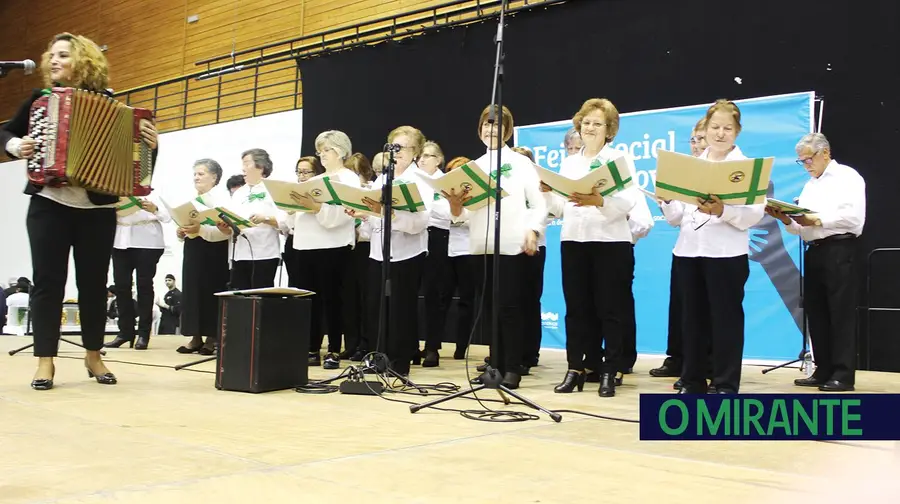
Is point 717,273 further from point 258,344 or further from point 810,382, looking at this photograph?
point 258,344

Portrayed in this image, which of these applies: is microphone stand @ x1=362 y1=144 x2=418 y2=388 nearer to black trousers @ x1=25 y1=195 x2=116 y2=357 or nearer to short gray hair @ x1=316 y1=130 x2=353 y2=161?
short gray hair @ x1=316 y1=130 x2=353 y2=161

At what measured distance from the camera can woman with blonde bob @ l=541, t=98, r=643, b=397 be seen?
355cm

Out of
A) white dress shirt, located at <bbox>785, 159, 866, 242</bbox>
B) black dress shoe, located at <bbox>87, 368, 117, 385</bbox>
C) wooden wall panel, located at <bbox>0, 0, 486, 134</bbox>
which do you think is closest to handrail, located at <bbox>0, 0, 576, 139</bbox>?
wooden wall panel, located at <bbox>0, 0, 486, 134</bbox>

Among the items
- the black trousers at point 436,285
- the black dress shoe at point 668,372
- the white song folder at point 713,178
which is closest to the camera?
the white song folder at point 713,178

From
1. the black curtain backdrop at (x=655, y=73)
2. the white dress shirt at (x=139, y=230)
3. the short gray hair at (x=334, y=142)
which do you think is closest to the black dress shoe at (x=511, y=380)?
the short gray hair at (x=334, y=142)

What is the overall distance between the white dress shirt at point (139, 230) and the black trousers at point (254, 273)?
0.89 metres

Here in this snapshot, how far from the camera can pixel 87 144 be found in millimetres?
3184

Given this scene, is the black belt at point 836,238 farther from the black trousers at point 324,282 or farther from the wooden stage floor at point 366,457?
the black trousers at point 324,282

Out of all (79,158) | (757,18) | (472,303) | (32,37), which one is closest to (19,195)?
(32,37)

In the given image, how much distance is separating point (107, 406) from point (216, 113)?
8.43 meters

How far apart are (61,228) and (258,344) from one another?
100 centimetres

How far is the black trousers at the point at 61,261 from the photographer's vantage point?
3.26m

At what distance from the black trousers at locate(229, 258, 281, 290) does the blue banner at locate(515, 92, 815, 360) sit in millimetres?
2680

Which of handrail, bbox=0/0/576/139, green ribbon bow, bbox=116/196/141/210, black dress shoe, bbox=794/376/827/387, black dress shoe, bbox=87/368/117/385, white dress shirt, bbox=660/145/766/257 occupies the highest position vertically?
handrail, bbox=0/0/576/139
